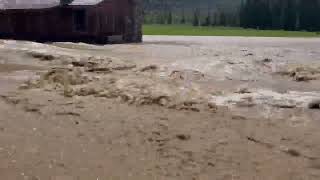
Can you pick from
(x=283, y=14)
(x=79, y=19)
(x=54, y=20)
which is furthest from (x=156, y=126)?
(x=283, y=14)

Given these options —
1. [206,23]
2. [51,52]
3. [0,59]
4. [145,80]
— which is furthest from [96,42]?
[206,23]

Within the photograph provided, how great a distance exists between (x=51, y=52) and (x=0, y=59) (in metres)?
3.59

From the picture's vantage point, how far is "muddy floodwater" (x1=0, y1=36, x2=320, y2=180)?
9.97 meters

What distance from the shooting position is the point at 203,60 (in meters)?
27.2

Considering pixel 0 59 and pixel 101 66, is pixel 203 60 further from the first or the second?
pixel 0 59

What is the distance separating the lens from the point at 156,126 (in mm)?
12523

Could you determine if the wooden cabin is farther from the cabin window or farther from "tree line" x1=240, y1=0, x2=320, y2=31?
"tree line" x1=240, y1=0, x2=320, y2=31

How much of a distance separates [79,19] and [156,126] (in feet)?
112

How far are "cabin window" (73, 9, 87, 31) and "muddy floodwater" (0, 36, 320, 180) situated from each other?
24399mm

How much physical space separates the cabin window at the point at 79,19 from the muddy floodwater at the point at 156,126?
80.0ft

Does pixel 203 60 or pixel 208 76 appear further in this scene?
pixel 203 60

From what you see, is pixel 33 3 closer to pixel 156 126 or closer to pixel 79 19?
pixel 79 19

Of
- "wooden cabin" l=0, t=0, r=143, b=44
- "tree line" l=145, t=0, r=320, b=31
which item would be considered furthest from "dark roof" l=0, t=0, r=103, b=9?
"tree line" l=145, t=0, r=320, b=31

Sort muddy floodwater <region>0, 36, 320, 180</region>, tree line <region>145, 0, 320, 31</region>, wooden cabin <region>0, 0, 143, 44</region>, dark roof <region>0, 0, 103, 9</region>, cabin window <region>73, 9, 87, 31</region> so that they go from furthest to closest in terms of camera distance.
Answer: tree line <region>145, 0, 320, 31</region> → cabin window <region>73, 9, 87, 31</region> → wooden cabin <region>0, 0, 143, 44</region> → dark roof <region>0, 0, 103, 9</region> → muddy floodwater <region>0, 36, 320, 180</region>
